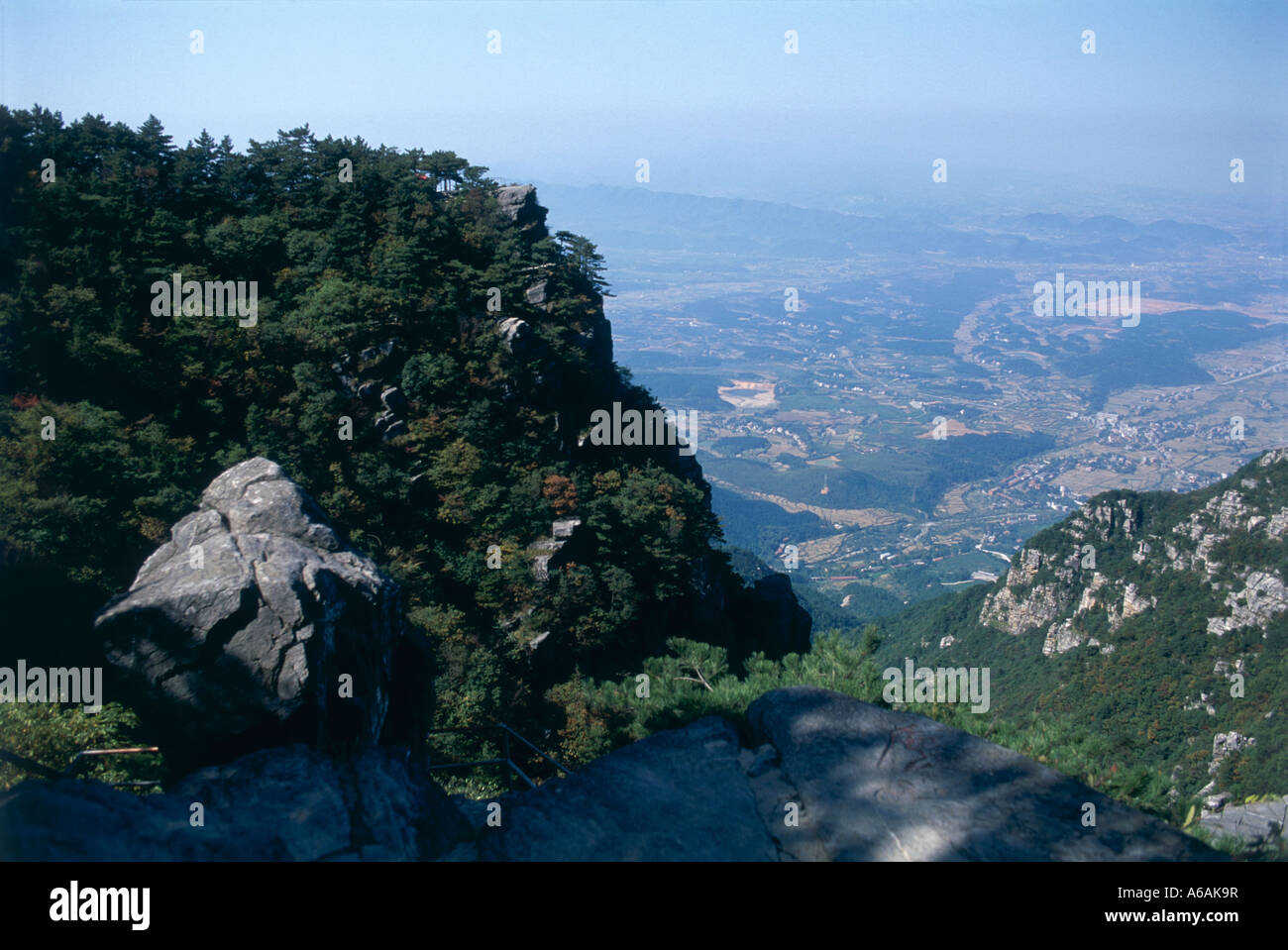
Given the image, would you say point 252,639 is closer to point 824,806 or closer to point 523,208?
point 824,806

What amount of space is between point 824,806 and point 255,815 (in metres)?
4.45

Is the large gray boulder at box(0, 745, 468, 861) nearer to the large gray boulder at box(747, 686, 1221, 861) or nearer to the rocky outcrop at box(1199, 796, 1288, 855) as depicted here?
the large gray boulder at box(747, 686, 1221, 861)

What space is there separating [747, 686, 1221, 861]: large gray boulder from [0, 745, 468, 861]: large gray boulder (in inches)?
121

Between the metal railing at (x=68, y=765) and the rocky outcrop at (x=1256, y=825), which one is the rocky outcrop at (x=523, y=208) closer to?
the metal railing at (x=68, y=765)

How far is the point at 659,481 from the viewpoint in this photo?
25828 mm

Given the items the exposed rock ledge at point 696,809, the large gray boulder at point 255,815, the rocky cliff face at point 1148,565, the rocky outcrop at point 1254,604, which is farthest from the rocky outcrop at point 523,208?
the rocky outcrop at point 1254,604

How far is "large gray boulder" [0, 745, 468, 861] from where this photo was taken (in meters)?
4.54

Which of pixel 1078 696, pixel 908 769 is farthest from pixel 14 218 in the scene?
pixel 1078 696

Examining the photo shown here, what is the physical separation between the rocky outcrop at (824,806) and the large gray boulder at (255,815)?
587 millimetres

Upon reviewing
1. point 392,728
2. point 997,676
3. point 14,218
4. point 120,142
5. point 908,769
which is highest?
point 120,142

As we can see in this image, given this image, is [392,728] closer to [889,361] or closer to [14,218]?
→ [14,218]

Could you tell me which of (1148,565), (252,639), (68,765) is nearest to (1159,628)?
(1148,565)

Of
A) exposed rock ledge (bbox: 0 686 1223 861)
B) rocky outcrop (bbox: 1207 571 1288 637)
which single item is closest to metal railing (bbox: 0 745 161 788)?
exposed rock ledge (bbox: 0 686 1223 861)

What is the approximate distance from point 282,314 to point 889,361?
635 feet
